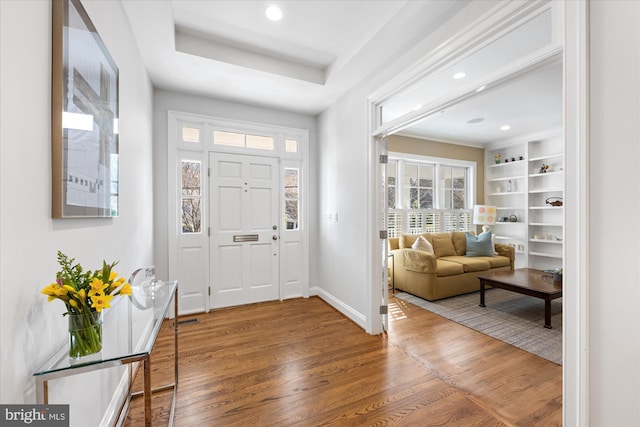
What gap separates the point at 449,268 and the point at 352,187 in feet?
6.53

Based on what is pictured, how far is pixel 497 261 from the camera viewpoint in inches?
180

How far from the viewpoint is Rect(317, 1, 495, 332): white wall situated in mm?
2463

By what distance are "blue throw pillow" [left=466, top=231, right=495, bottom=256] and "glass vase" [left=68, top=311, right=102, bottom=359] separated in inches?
203

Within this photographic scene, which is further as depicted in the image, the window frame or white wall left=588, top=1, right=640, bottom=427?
the window frame

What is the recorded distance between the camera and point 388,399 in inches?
74.3

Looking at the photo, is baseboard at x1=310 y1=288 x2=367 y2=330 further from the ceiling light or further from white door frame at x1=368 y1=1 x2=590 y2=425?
the ceiling light

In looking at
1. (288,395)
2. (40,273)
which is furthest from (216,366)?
(40,273)

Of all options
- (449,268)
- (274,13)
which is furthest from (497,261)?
(274,13)

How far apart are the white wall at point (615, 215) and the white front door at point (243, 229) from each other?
325 centimetres

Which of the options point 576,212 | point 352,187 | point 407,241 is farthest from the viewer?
point 407,241

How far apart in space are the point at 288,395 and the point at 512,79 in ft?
8.23

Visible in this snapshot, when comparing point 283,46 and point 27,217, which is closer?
point 27,217

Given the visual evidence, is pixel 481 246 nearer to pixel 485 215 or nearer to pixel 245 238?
pixel 485 215

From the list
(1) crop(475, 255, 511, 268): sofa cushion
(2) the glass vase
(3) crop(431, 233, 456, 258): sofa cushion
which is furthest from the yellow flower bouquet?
(1) crop(475, 255, 511, 268): sofa cushion
